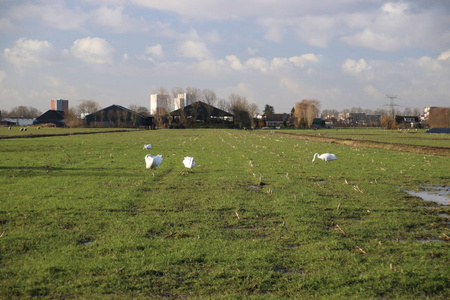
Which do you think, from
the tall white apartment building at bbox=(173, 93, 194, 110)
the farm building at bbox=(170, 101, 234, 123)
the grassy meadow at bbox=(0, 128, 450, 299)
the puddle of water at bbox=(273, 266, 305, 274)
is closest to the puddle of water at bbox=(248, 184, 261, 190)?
the grassy meadow at bbox=(0, 128, 450, 299)

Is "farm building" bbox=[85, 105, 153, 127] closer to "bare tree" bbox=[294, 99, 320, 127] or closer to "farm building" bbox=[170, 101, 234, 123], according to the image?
"farm building" bbox=[170, 101, 234, 123]

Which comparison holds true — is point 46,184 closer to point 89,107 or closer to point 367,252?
point 367,252

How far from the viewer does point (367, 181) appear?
50.9 ft

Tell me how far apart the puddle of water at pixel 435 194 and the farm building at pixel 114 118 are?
400 feet

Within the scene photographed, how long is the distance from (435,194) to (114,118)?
13014 cm

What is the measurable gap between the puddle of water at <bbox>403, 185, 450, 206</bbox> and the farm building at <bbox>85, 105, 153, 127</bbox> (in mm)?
121828

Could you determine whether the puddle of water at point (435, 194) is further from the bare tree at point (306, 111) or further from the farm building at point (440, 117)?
the bare tree at point (306, 111)

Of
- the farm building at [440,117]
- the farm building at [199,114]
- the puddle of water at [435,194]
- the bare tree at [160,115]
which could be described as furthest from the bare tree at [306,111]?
the puddle of water at [435,194]

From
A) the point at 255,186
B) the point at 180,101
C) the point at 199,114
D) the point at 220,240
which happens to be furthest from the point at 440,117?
the point at 220,240

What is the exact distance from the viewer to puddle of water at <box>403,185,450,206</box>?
1203cm

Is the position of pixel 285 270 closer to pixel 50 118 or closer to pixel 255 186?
pixel 255 186

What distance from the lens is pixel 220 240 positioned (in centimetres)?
770

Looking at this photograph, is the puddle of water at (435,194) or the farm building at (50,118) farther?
the farm building at (50,118)

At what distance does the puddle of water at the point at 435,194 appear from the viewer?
474 inches
